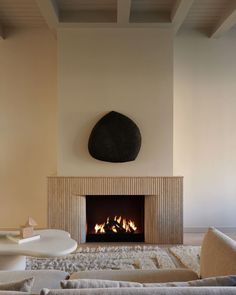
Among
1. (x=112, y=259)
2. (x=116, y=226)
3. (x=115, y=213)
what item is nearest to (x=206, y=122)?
(x=115, y=213)

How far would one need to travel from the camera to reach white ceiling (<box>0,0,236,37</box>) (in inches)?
156

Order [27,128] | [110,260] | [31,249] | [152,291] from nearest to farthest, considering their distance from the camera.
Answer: [152,291]
[31,249]
[110,260]
[27,128]

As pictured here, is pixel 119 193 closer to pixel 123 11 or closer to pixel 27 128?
pixel 27 128

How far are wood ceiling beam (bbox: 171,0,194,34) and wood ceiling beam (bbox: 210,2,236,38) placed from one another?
A: 0.53m

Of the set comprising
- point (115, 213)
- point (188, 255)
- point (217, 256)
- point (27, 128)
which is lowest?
point (188, 255)

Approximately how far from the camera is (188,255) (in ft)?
12.5

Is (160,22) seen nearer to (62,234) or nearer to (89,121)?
(89,121)

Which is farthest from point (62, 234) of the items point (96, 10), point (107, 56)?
point (96, 10)

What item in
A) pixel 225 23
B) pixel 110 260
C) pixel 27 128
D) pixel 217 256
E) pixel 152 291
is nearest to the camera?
pixel 152 291

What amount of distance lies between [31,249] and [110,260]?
1.14 meters

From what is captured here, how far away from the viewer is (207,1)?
4.03 meters

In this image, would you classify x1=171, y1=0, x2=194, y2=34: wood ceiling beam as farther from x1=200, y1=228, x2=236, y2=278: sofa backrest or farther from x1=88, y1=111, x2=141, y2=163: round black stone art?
x1=200, y1=228, x2=236, y2=278: sofa backrest

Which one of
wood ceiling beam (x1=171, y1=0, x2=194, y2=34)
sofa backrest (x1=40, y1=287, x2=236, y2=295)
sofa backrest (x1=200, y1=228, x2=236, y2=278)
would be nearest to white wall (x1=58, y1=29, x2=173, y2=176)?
wood ceiling beam (x1=171, y1=0, x2=194, y2=34)

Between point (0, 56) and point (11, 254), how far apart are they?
10.3 ft
